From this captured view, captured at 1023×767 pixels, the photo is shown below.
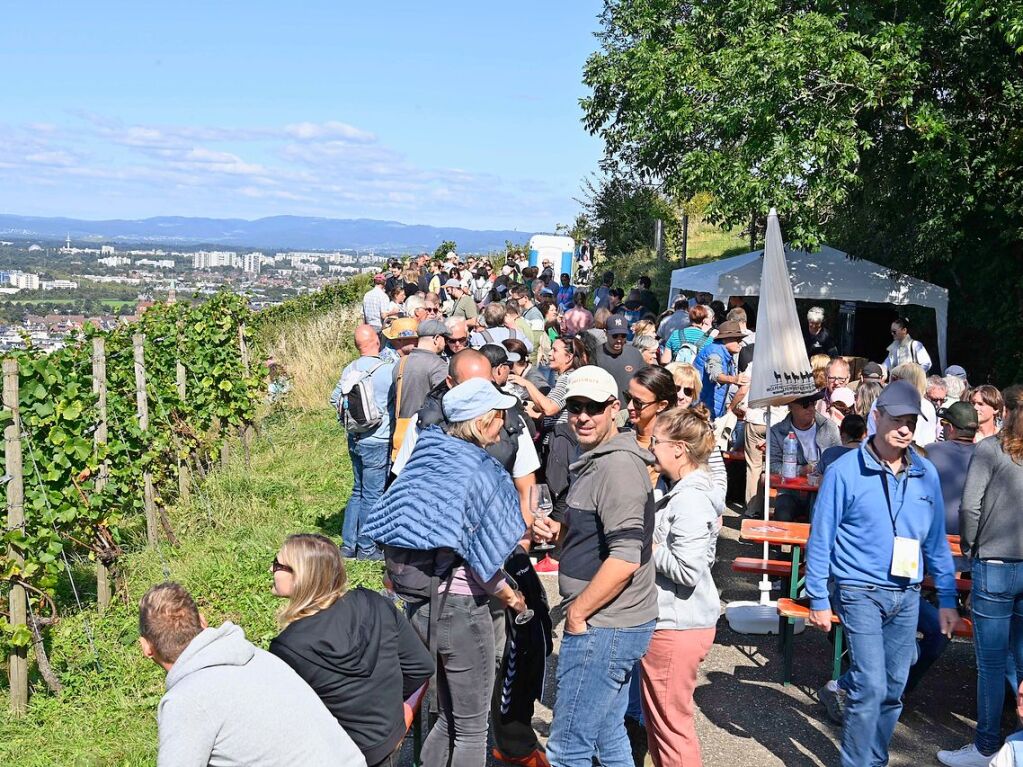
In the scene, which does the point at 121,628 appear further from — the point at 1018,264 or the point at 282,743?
A: the point at 1018,264

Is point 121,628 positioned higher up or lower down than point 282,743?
lower down

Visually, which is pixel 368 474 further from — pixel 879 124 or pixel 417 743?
pixel 879 124

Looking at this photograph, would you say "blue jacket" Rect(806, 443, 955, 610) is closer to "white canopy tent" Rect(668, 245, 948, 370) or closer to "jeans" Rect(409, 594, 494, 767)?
"jeans" Rect(409, 594, 494, 767)

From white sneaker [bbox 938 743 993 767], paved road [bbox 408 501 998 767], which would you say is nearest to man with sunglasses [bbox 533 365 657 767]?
paved road [bbox 408 501 998 767]

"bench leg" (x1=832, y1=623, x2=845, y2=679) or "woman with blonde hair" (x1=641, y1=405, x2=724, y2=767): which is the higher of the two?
"woman with blonde hair" (x1=641, y1=405, x2=724, y2=767)

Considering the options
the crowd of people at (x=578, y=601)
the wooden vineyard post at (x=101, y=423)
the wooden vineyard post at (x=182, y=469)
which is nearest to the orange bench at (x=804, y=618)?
the crowd of people at (x=578, y=601)

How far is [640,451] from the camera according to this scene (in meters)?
4.08

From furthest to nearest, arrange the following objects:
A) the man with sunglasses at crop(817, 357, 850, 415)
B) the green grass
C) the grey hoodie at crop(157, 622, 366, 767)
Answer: the man with sunglasses at crop(817, 357, 850, 415), the green grass, the grey hoodie at crop(157, 622, 366, 767)

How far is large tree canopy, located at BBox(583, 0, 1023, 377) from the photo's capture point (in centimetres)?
1250

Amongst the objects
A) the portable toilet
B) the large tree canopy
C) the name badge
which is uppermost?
the large tree canopy

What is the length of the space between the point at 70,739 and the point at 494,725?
250 cm

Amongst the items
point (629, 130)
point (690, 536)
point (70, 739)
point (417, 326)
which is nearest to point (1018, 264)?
point (629, 130)

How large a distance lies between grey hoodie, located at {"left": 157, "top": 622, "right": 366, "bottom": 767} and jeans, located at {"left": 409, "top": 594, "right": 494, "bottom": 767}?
829 mm

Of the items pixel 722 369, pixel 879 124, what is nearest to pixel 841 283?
pixel 879 124
